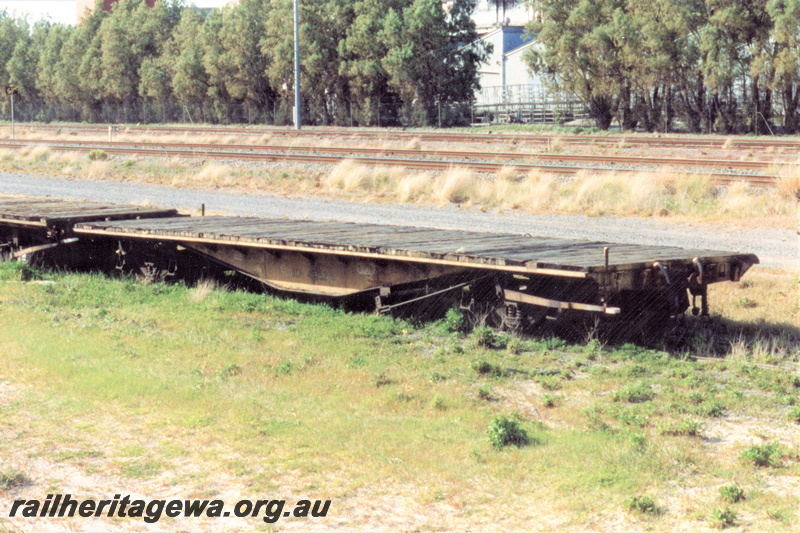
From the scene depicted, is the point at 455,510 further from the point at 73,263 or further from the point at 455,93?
the point at 455,93

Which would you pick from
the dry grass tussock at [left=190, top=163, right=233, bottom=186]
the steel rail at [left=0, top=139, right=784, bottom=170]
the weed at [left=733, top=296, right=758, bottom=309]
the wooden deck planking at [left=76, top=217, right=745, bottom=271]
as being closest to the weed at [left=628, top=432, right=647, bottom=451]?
the wooden deck planking at [left=76, top=217, right=745, bottom=271]

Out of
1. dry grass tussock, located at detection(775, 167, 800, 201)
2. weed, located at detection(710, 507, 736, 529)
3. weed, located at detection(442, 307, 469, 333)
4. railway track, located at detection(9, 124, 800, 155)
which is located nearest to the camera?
weed, located at detection(710, 507, 736, 529)

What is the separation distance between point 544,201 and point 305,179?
7485 millimetres

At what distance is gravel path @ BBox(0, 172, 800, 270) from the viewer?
1428cm

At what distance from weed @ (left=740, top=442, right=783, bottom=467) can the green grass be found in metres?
0.05

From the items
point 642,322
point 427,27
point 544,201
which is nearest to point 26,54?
point 427,27

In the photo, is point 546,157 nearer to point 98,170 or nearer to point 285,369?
point 98,170

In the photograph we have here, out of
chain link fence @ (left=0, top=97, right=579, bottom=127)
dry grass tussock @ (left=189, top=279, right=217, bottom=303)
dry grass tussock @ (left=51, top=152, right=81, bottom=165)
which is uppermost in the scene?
chain link fence @ (left=0, top=97, right=579, bottom=127)

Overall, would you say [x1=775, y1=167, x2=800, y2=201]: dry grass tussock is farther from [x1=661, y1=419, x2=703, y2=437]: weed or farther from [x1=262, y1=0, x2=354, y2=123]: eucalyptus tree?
[x1=262, y1=0, x2=354, y2=123]: eucalyptus tree

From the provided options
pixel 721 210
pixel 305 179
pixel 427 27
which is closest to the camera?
pixel 721 210

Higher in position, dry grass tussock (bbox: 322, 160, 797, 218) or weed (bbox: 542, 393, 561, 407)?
dry grass tussock (bbox: 322, 160, 797, 218)

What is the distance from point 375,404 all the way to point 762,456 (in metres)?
2.83

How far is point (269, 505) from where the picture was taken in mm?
5129

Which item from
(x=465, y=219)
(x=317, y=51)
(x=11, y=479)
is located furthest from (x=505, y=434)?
(x=317, y=51)
